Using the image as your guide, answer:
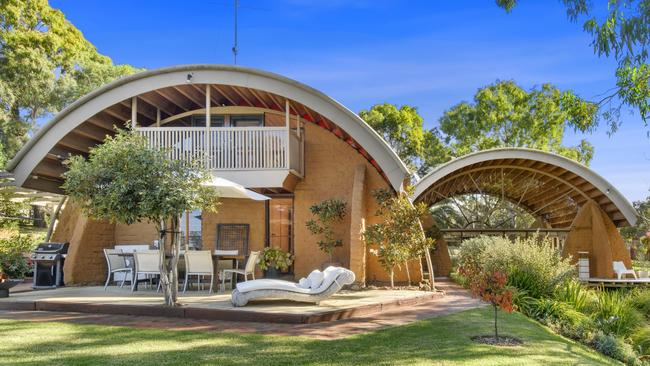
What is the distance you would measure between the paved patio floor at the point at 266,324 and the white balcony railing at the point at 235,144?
515 centimetres

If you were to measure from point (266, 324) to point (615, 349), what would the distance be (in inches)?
202

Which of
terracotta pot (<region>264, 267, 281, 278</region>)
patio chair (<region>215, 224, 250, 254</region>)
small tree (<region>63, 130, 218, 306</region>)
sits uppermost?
small tree (<region>63, 130, 218, 306</region>)

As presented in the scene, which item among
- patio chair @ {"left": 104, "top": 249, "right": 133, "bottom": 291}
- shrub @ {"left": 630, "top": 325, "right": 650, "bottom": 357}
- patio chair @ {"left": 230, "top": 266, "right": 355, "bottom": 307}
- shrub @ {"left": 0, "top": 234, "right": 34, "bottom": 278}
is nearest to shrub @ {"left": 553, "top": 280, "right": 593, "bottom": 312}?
shrub @ {"left": 630, "top": 325, "right": 650, "bottom": 357}

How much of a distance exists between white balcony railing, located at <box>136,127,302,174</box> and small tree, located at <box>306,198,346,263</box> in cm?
124

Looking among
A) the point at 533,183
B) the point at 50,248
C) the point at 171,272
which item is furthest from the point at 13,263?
the point at 533,183

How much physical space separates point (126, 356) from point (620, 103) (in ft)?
23.7

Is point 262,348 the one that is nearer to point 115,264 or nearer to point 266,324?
point 266,324

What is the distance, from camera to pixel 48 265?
1312 centimetres

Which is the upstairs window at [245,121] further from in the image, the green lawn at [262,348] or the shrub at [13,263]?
the green lawn at [262,348]

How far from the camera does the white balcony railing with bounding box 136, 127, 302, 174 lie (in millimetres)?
13422

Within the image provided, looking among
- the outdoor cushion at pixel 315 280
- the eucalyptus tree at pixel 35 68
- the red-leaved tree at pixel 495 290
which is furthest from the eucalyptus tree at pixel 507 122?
the red-leaved tree at pixel 495 290

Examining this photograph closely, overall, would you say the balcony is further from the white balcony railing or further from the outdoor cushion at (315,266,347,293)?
the outdoor cushion at (315,266,347,293)

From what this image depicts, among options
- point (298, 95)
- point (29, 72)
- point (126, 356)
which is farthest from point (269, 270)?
point (29, 72)

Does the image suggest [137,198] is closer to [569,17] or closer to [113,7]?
[569,17]
